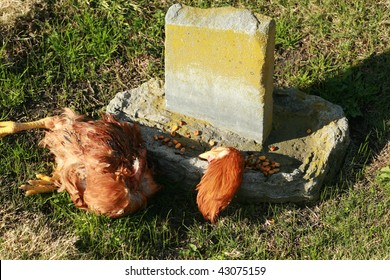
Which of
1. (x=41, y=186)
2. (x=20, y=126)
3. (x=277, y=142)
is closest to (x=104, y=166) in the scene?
(x=41, y=186)

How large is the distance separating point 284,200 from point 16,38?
2.74 metres

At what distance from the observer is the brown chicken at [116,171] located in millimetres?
5035

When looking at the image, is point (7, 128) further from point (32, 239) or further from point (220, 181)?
point (220, 181)

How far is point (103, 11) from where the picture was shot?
6566mm

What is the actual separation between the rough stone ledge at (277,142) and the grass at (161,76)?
0.50ft

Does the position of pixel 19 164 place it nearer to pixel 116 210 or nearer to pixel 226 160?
pixel 116 210

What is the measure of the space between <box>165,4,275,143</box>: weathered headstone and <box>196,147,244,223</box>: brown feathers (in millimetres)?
445

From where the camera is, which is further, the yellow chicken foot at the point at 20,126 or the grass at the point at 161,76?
the yellow chicken foot at the point at 20,126

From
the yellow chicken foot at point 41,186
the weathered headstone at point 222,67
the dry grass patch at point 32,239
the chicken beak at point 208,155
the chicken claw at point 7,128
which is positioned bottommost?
the dry grass patch at point 32,239

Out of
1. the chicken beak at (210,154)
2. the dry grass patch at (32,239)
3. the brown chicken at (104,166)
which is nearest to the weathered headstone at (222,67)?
the chicken beak at (210,154)

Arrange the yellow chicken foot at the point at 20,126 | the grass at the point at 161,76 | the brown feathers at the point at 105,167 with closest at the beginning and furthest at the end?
the brown feathers at the point at 105,167
the grass at the point at 161,76
the yellow chicken foot at the point at 20,126

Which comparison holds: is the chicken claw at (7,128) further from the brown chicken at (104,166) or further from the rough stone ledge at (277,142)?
A: the rough stone ledge at (277,142)

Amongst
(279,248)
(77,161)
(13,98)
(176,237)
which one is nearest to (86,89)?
(13,98)

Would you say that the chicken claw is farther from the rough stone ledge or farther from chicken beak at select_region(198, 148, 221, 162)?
chicken beak at select_region(198, 148, 221, 162)
